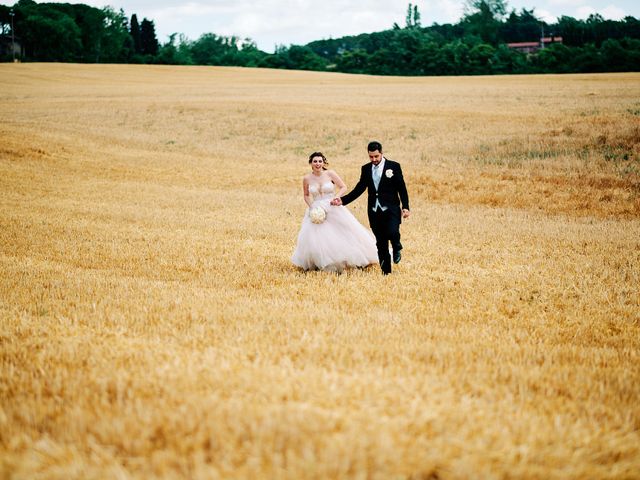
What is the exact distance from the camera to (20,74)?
A: 63125mm

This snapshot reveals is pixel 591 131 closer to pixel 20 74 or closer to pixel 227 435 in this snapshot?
pixel 227 435

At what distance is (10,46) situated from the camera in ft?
346

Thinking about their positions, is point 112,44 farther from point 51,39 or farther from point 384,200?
point 384,200

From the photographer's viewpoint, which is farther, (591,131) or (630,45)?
(630,45)

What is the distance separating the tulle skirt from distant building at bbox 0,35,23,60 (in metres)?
116

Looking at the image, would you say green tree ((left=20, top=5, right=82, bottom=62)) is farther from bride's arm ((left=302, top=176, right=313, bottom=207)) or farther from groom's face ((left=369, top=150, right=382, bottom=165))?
groom's face ((left=369, top=150, right=382, bottom=165))

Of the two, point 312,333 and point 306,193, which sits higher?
point 306,193

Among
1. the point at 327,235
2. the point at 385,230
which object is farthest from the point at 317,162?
the point at 385,230

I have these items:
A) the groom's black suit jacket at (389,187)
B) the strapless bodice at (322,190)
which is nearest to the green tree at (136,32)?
the strapless bodice at (322,190)

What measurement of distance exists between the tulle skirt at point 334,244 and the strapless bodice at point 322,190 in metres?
0.16

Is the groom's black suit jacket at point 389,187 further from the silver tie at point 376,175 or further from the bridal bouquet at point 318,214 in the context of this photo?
the bridal bouquet at point 318,214

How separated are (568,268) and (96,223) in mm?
11559

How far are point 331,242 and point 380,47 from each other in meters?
118

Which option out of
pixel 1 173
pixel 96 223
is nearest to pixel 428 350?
pixel 96 223
